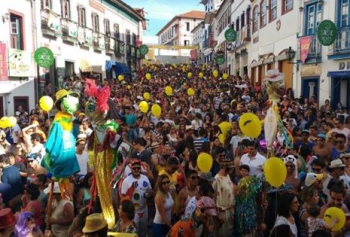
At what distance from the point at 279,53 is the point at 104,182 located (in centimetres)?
1456

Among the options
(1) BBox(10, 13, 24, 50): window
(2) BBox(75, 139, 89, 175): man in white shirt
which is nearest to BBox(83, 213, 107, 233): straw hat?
(2) BBox(75, 139, 89, 175): man in white shirt

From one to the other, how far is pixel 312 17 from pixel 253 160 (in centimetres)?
1055

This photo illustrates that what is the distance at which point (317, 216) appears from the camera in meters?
4.04

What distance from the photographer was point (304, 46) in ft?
47.1

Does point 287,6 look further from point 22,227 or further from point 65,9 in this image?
point 22,227

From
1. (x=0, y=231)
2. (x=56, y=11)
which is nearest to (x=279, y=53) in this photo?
(x=56, y=11)

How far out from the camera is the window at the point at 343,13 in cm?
1241

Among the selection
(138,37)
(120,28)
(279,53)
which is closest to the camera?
(279,53)

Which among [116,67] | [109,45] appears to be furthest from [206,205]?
[116,67]

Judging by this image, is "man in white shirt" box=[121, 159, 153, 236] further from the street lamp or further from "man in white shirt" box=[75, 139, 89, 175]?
the street lamp

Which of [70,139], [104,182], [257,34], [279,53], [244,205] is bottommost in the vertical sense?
[244,205]

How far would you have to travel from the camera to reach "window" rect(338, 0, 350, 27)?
40.7 feet

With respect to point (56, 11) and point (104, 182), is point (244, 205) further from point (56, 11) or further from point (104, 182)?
point (56, 11)

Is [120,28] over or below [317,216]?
over
